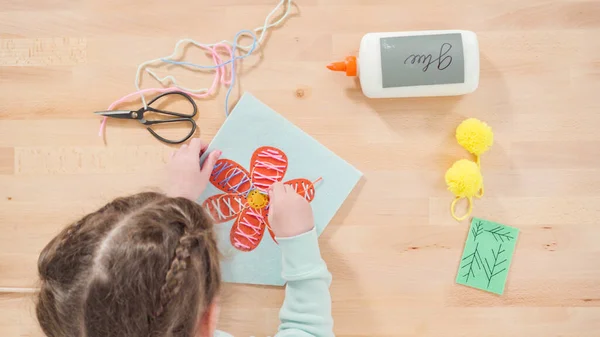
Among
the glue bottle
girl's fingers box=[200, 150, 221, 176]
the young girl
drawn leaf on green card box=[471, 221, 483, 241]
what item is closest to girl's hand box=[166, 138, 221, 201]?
girl's fingers box=[200, 150, 221, 176]

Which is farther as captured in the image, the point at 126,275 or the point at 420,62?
the point at 420,62

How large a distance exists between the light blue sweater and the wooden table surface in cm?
A: 5

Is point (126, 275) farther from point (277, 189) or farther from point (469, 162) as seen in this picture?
point (469, 162)

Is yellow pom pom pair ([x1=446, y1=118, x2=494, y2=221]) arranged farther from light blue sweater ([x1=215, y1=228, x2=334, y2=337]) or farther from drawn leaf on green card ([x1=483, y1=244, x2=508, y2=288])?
light blue sweater ([x1=215, y1=228, x2=334, y2=337])

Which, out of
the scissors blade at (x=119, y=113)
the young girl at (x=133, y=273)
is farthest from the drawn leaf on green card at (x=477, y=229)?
the scissors blade at (x=119, y=113)

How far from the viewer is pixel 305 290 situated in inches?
23.5

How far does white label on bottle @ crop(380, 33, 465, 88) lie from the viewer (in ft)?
1.94

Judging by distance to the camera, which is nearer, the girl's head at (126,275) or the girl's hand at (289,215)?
the girl's head at (126,275)

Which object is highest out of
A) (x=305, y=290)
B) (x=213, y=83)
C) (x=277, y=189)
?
(x=213, y=83)

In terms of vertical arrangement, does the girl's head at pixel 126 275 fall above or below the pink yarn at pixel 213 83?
below

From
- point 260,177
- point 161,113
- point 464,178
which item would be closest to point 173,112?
point 161,113

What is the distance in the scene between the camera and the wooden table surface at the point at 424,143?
639 millimetres

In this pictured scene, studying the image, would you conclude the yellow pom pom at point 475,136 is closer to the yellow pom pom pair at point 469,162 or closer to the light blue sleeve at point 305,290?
the yellow pom pom pair at point 469,162

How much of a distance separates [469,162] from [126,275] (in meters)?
0.44
